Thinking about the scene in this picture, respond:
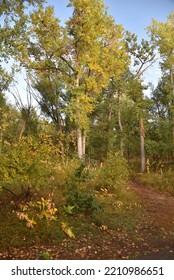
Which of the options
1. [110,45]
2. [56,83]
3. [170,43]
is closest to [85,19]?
[110,45]

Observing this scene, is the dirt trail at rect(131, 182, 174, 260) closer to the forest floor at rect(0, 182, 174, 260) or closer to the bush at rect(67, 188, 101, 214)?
the forest floor at rect(0, 182, 174, 260)

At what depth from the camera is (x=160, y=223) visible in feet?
29.2

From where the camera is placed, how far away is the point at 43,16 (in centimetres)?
1568

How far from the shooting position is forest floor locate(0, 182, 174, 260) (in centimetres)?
615

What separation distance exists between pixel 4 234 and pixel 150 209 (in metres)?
5.82

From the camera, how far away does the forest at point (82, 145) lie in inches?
277

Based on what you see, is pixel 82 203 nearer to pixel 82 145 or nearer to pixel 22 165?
pixel 22 165

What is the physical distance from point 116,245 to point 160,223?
2.60 metres

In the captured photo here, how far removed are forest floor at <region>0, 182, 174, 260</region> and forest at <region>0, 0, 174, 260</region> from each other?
0.02 metres

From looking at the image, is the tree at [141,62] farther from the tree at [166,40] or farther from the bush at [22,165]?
the bush at [22,165]

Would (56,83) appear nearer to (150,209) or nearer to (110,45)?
(110,45)

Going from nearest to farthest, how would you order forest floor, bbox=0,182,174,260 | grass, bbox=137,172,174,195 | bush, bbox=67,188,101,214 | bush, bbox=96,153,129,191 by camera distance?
forest floor, bbox=0,182,174,260
bush, bbox=67,188,101,214
bush, bbox=96,153,129,191
grass, bbox=137,172,174,195

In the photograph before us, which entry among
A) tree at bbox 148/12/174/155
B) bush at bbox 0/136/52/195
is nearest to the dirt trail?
bush at bbox 0/136/52/195

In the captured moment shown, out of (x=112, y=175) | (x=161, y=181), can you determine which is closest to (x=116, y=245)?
(x=112, y=175)
